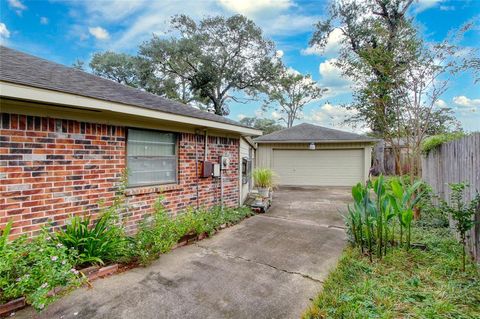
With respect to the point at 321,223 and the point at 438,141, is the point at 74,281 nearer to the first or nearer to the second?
the point at 321,223

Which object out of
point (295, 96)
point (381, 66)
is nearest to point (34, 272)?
point (381, 66)

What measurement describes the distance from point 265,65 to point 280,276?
18.5m

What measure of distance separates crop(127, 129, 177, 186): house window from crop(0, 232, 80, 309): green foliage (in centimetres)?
188

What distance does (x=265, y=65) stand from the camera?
765 inches

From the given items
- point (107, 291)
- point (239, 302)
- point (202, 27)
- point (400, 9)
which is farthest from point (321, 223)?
point (202, 27)

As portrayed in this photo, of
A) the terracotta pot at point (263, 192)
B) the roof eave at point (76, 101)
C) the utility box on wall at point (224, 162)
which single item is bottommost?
the terracotta pot at point (263, 192)

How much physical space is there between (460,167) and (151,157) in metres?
5.70

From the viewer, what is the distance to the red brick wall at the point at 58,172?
309 centimetres

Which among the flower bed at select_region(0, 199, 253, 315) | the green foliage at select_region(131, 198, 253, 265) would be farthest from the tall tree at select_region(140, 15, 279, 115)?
the flower bed at select_region(0, 199, 253, 315)

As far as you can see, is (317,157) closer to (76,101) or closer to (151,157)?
(151,157)

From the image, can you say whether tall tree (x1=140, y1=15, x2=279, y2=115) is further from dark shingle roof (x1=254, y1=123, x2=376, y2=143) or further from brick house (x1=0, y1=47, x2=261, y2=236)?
brick house (x1=0, y1=47, x2=261, y2=236)

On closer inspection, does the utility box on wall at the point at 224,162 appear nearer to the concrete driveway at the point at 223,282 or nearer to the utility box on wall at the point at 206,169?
the utility box on wall at the point at 206,169

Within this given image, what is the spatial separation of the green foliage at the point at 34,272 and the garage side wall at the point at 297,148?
11339 millimetres

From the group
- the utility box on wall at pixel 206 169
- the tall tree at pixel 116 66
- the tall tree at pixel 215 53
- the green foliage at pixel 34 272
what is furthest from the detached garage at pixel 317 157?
the tall tree at pixel 116 66
